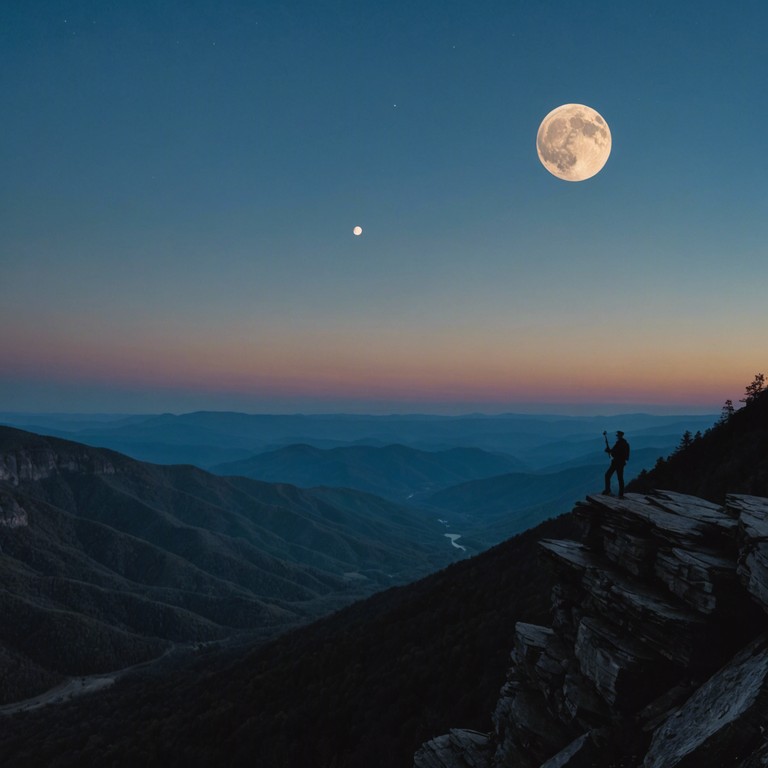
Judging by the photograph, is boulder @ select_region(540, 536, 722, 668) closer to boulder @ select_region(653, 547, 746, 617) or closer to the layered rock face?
the layered rock face

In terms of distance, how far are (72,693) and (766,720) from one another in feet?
671

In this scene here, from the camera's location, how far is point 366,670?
2288 inches

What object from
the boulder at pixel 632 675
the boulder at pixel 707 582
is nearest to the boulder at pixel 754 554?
the boulder at pixel 707 582

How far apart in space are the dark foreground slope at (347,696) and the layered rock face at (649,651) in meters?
17.7

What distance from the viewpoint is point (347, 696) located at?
51.7m

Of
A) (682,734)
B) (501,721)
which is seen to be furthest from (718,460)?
(682,734)

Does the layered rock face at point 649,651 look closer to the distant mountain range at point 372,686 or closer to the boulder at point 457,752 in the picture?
the boulder at point 457,752

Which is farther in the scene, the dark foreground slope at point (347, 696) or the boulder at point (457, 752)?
the dark foreground slope at point (347, 696)

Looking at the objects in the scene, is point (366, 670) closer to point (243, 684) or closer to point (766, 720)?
point (243, 684)

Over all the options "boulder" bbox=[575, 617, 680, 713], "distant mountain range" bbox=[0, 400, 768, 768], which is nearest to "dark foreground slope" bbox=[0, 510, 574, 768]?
"distant mountain range" bbox=[0, 400, 768, 768]

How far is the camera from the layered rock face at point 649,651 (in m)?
14.1

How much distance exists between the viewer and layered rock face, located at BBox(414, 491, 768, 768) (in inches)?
554

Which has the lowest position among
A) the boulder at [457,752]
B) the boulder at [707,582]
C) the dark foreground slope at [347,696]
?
the dark foreground slope at [347,696]

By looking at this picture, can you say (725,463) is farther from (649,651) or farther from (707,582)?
(707,582)
